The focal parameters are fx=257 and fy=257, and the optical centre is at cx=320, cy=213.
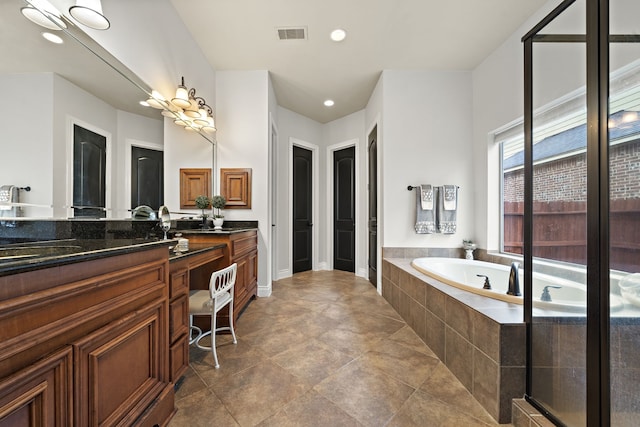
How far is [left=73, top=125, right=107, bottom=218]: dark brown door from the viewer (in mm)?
1348

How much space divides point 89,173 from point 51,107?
373mm

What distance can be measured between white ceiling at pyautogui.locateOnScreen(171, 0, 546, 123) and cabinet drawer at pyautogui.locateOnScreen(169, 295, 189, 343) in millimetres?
2446

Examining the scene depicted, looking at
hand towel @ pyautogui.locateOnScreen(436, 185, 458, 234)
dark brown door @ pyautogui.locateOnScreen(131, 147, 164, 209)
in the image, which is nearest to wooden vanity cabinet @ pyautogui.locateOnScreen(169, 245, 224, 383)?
dark brown door @ pyautogui.locateOnScreen(131, 147, 164, 209)

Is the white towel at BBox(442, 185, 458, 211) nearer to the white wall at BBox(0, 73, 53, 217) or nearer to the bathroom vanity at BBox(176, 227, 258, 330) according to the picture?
the bathroom vanity at BBox(176, 227, 258, 330)

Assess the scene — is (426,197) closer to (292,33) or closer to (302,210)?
(302,210)

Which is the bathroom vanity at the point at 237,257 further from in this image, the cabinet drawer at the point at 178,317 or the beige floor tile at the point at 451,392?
the beige floor tile at the point at 451,392

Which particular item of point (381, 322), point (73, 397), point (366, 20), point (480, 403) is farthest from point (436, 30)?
point (73, 397)

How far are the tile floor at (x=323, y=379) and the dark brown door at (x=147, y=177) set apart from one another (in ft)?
3.93

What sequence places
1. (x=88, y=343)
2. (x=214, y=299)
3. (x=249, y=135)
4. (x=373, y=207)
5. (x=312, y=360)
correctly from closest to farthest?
(x=88, y=343) < (x=214, y=299) < (x=312, y=360) < (x=249, y=135) < (x=373, y=207)

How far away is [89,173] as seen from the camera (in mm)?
1435

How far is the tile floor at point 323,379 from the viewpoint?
4.22 ft

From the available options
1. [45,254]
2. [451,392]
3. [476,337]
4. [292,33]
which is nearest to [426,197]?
[476,337]

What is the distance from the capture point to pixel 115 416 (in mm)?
937

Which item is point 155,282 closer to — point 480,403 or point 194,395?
point 194,395
